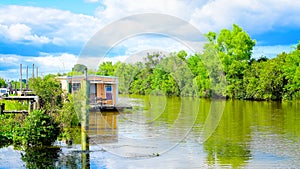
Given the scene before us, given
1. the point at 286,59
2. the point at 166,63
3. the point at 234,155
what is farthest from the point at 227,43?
the point at 234,155

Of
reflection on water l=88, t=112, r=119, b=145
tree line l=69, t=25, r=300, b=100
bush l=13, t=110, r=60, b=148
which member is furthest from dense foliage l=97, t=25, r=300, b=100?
bush l=13, t=110, r=60, b=148

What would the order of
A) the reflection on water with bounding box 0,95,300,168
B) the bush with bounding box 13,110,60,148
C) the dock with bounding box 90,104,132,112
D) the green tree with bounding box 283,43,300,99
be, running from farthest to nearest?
the green tree with bounding box 283,43,300,99 < the dock with bounding box 90,104,132,112 < the bush with bounding box 13,110,60,148 < the reflection on water with bounding box 0,95,300,168

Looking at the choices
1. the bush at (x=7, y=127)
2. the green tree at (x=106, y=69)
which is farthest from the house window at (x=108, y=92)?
the bush at (x=7, y=127)

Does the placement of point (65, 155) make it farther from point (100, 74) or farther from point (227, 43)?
point (227, 43)

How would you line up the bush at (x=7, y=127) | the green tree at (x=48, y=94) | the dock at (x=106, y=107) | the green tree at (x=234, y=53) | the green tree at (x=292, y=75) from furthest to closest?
1. the green tree at (x=234, y=53)
2. the green tree at (x=292, y=75)
3. the dock at (x=106, y=107)
4. the green tree at (x=48, y=94)
5. the bush at (x=7, y=127)

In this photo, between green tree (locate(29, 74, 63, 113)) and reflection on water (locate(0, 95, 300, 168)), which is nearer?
reflection on water (locate(0, 95, 300, 168))

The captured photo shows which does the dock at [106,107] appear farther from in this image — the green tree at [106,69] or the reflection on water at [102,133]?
the reflection on water at [102,133]

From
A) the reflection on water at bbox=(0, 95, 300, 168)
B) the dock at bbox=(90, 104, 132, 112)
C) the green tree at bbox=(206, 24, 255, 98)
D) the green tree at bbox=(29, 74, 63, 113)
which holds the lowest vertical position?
the reflection on water at bbox=(0, 95, 300, 168)

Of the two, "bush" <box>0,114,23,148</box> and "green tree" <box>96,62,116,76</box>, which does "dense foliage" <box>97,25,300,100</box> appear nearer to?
"green tree" <box>96,62,116,76</box>

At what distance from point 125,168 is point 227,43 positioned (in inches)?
1561

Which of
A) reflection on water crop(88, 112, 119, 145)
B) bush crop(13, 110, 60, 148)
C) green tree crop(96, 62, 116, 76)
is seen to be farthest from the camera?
green tree crop(96, 62, 116, 76)

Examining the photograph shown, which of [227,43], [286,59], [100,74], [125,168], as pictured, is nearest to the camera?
[125,168]

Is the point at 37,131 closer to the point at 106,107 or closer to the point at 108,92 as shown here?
the point at 106,107

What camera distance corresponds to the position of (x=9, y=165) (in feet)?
32.0
